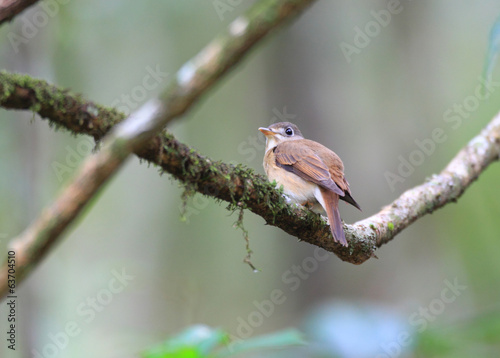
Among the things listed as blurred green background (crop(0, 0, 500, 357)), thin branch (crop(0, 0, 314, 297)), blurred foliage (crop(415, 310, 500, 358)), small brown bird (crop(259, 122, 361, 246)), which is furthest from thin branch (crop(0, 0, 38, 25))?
blurred foliage (crop(415, 310, 500, 358))

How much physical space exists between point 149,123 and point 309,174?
298 centimetres

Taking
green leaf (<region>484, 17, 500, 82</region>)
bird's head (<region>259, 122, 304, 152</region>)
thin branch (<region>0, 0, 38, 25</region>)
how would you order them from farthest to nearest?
bird's head (<region>259, 122, 304, 152</region>), thin branch (<region>0, 0, 38, 25</region>), green leaf (<region>484, 17, 500, 82</region>)

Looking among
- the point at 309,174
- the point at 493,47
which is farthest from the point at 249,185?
the point at 309,174

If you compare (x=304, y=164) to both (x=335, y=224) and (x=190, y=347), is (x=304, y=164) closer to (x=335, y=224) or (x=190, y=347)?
(x=335, y=224)

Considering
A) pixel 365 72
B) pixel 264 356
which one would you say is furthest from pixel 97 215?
pixel 264 356

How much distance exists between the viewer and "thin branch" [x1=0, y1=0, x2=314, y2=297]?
129cm

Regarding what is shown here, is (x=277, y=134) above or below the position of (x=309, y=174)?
above

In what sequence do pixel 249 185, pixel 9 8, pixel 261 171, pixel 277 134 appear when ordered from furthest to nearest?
pixel 261 171
pixel 277 134
pixel 249 185
pixel 9 8

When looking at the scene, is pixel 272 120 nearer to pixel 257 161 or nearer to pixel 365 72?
pixel 257 161

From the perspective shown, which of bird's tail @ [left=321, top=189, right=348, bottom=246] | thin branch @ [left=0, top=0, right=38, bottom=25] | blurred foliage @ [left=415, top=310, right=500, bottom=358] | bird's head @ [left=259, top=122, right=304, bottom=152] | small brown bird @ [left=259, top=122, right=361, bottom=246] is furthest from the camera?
bird's head @ [left=259, top=122, right=304, bottom=152]

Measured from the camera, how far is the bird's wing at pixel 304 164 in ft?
13.5

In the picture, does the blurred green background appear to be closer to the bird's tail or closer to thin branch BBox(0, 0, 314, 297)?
the bird's tail

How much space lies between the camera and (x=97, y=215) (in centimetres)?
1142

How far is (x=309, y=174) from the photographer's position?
425 centimetres
